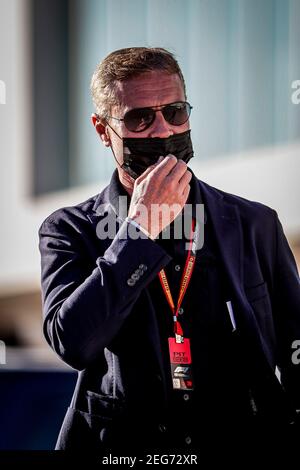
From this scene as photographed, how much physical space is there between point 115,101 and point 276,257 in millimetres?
733

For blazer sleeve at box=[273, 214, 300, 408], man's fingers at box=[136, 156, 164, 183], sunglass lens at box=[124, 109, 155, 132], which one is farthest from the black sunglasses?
blazer sleeve at box=[273, 214, 300, 408]

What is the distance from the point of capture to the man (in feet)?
7.00

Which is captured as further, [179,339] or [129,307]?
[179,339]

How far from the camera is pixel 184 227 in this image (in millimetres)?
2395

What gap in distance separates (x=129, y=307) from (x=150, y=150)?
539mm

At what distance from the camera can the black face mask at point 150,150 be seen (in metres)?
2.33

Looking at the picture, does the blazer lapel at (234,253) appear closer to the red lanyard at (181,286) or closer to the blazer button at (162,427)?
the red lanyard at (181,286)

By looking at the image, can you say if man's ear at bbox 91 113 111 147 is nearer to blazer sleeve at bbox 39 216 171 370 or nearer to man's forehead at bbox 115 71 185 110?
man's forehead at bbox 115 71 185 110

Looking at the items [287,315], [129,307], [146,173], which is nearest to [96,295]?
[129,307]

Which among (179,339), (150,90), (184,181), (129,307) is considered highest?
(150,90)

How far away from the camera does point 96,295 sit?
2066 mm

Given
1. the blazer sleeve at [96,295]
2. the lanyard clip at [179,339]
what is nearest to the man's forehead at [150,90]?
the blazer sleeve at [96,295]

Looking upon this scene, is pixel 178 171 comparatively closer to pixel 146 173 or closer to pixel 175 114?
pixel 146 173

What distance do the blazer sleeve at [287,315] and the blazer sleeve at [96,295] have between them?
425 mm
